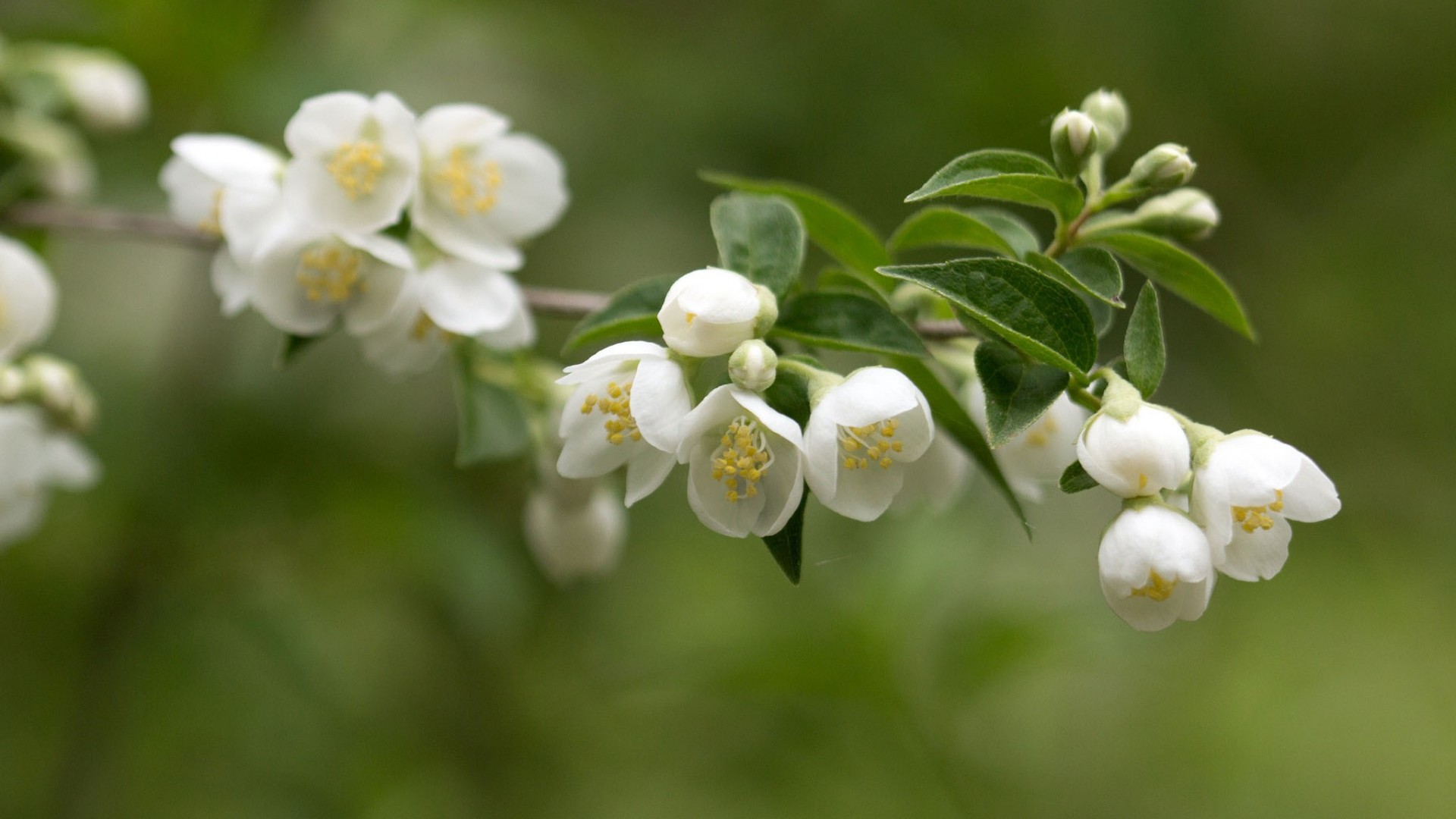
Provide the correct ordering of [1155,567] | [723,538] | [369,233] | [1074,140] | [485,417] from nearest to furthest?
[1155,567], [1074,140], [369,233], [485,417], [723,538]

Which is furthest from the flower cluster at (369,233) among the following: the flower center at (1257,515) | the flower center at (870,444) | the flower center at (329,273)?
the flower center at (1257,515)

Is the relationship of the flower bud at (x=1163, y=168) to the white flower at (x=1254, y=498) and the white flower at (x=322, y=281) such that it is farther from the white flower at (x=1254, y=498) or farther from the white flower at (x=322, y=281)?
the white flower at (x=322, y=281)

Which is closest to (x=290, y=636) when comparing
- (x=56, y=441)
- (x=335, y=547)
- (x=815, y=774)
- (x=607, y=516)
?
(x=335, y=547)

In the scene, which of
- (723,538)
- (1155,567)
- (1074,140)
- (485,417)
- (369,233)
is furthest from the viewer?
(723,538)

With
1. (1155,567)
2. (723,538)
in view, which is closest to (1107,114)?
(1155,567)

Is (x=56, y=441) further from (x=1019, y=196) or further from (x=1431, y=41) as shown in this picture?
(x=1431, y=41)

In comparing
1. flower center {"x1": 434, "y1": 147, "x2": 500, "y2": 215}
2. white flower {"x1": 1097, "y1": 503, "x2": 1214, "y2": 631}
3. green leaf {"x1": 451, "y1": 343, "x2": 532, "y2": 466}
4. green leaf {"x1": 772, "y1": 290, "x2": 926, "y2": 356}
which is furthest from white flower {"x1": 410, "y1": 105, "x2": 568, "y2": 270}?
white flower {"x1": 1097, "y1": 503, "x2": 1214, "y2": 631}

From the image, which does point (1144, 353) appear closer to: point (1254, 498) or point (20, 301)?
point (1254, 498)
